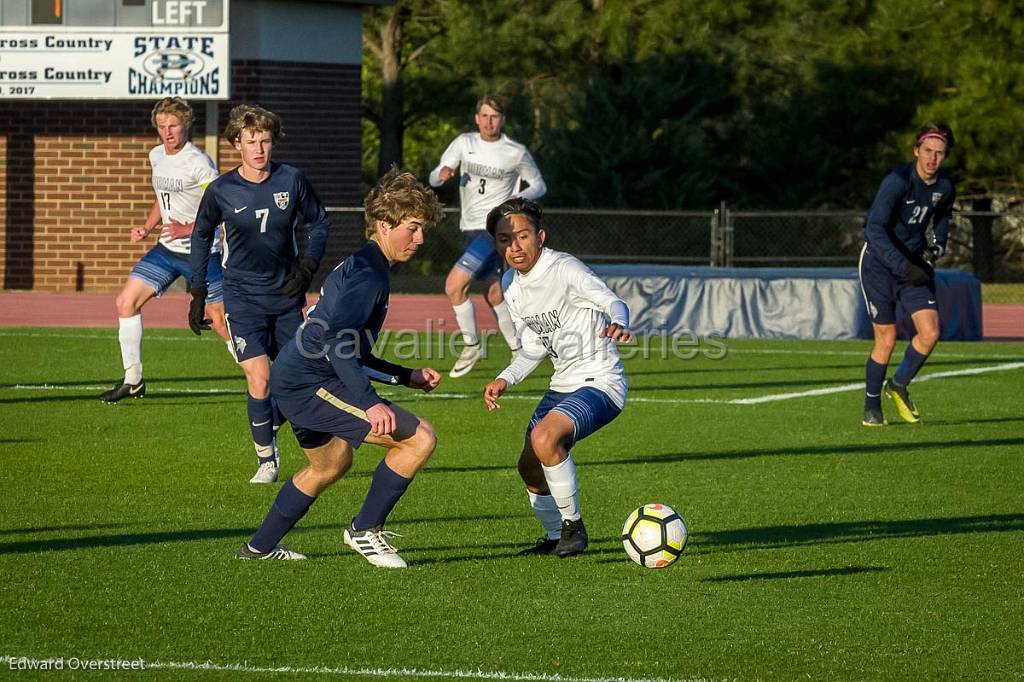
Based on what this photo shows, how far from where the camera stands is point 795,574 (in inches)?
287

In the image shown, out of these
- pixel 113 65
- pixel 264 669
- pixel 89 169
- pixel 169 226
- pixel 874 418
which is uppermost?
pixel 113 65

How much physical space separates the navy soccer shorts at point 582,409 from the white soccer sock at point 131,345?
5863 millimetres

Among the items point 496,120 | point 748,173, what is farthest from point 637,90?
point 496,120

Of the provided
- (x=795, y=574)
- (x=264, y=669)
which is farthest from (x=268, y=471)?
(x=264, y=669)

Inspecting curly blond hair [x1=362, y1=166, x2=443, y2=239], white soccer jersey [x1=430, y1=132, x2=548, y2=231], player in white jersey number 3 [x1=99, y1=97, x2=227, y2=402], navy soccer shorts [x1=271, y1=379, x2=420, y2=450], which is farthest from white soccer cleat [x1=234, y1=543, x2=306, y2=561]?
white soccer jersey [x1=430, y1=132, x2=548, y2=231]

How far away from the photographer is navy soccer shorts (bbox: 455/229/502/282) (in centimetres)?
1523

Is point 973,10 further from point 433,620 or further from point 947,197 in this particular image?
point 433,620

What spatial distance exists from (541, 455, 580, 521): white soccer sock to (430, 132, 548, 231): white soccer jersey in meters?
7.97

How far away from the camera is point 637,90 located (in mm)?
32125

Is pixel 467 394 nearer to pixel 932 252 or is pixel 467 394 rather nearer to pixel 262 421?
pixel 932 252

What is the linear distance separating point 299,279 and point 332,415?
2796 mm

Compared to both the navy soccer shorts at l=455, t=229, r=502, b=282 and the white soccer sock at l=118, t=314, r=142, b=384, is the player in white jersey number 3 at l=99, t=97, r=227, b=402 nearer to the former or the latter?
the white soccer sock at l=118, t=314, r=142, b=384

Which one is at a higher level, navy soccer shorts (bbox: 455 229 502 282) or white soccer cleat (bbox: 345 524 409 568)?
navy soccer shorts (bbox: 455 229 502 282)

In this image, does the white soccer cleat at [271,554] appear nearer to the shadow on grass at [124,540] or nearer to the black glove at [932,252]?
the shadow on grass at [124,540]
